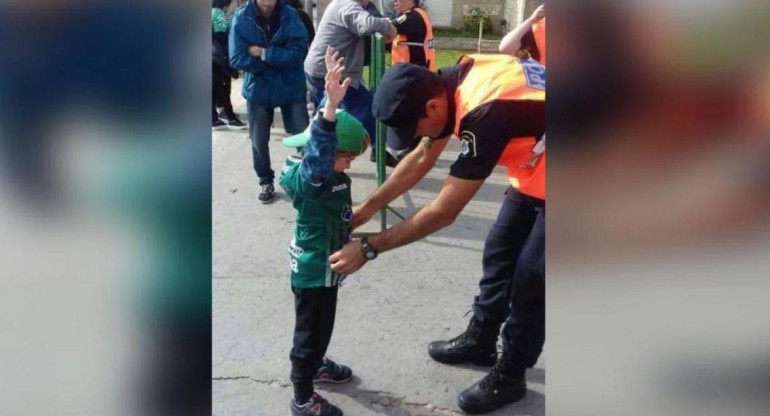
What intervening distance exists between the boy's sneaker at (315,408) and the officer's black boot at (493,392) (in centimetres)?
57

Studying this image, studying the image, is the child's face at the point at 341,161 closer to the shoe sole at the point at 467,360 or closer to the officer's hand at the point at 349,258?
the officer's hand at the point at 349,258

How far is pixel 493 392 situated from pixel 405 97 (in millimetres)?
1383

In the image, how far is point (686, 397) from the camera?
3.34 feet

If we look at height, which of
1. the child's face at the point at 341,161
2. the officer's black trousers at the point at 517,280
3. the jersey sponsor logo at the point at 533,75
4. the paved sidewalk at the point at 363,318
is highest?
the jersey sponsor logo at the point at 533,75

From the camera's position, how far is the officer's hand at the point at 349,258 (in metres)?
2.52

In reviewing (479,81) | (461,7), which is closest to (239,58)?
(479,81)

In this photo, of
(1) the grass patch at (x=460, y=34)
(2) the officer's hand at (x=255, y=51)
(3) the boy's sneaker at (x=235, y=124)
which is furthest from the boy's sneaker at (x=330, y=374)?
(1) the grass patch at (x=460, y=34)

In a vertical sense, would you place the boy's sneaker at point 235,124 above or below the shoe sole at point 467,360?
above

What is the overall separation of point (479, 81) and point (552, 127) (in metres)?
1.65

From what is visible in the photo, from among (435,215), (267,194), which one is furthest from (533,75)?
(267,194)

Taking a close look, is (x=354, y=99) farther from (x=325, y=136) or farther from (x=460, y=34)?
(x=460, y=34)

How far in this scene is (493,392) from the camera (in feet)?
10.2

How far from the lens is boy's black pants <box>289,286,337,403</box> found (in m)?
2.78

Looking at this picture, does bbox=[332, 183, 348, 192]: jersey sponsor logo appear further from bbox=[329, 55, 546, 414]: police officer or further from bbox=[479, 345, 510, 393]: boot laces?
bbox=[479, 345, 510, 393]: boot laces
